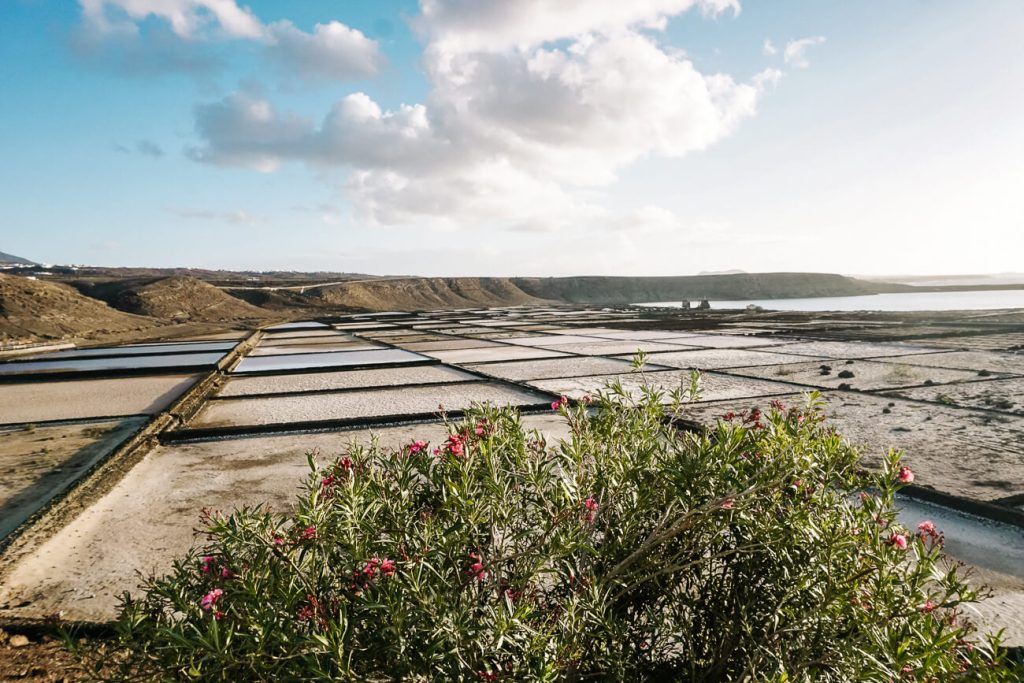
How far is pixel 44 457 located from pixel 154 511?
137 inches

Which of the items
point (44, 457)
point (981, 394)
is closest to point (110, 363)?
point (44, 457)

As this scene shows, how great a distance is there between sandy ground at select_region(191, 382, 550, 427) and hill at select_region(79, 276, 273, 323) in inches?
1391

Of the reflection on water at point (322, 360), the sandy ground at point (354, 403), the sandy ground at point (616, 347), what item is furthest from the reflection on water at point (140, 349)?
the sandy ground at point (616, 347)

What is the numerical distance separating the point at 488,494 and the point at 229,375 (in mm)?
15099

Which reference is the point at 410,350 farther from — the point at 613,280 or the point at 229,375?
the point at 613,280

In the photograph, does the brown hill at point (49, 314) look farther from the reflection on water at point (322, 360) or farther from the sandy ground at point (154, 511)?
the sandy ground at point (154, 511)

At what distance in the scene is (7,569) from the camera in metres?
4.59

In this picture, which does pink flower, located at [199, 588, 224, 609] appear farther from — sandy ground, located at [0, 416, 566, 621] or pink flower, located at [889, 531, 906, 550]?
pink flower, located at [889, 531, 906, 550]

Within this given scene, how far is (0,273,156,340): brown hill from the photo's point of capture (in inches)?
1086

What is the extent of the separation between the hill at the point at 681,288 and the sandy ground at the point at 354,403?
264 feet

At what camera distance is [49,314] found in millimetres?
29953

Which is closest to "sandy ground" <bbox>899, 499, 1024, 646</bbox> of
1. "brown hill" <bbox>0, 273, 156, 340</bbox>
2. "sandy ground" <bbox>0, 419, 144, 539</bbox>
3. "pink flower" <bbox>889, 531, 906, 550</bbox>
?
"pink flower" <bbox>889, 531, 906, 550</bbox>

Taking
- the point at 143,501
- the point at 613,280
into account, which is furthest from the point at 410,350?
→ the point at 613,280

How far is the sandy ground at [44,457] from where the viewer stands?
6113 mm
